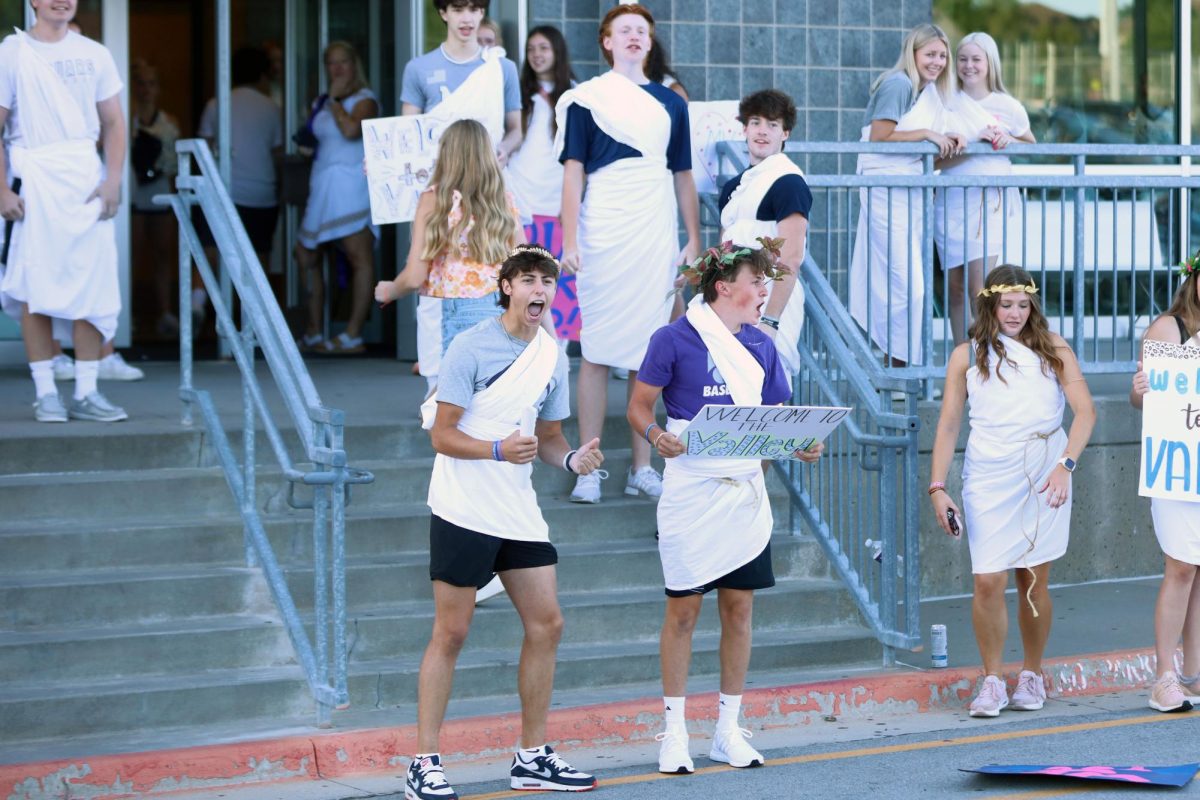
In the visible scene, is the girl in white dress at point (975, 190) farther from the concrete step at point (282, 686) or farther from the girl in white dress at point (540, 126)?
the concrete step at point (282, 686)

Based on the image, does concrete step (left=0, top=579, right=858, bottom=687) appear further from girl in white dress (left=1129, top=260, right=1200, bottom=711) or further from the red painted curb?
girl in white dress (left=1129, top=260, right=1200, bottom=711)

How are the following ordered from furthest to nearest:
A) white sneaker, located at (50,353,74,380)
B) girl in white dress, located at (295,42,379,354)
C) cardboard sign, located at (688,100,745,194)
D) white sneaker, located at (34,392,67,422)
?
girl in white dress, located at (295,42,379,354) → white sneaker, located at (50,353,74,380) → cardboard sign, located at (688,100,745,194) → white sneaker, located at (34,392,67,422)

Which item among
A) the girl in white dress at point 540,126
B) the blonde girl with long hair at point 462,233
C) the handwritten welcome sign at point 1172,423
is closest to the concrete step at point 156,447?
the blonde girl with long hair at point 462,233

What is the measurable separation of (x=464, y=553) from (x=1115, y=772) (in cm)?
234

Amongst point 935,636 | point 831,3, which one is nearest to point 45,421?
point 935,636

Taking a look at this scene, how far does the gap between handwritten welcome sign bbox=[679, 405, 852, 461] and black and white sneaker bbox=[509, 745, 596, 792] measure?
3.83 ft

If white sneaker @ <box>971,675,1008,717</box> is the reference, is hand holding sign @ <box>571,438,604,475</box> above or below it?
above

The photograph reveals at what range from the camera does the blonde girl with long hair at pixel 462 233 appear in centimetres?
769

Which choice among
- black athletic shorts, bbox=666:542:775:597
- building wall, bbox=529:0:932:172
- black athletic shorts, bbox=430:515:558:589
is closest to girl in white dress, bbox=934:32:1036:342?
building wall, bbox=529:0:932:172

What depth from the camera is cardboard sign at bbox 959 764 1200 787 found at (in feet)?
20.5

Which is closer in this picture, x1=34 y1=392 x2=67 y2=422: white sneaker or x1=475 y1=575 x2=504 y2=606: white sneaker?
x1=475 y1=575 x2=504 y2=606: white sneaker

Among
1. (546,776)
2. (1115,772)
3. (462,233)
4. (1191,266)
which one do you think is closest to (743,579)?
(546,776)

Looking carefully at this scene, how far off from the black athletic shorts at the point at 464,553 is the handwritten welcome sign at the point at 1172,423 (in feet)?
9.28

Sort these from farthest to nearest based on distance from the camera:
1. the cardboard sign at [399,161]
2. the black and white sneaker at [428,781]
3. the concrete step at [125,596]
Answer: the cardboard sign at [399,161]
the concrete step at [125,596]
the black and white sneaker at [428,781]
